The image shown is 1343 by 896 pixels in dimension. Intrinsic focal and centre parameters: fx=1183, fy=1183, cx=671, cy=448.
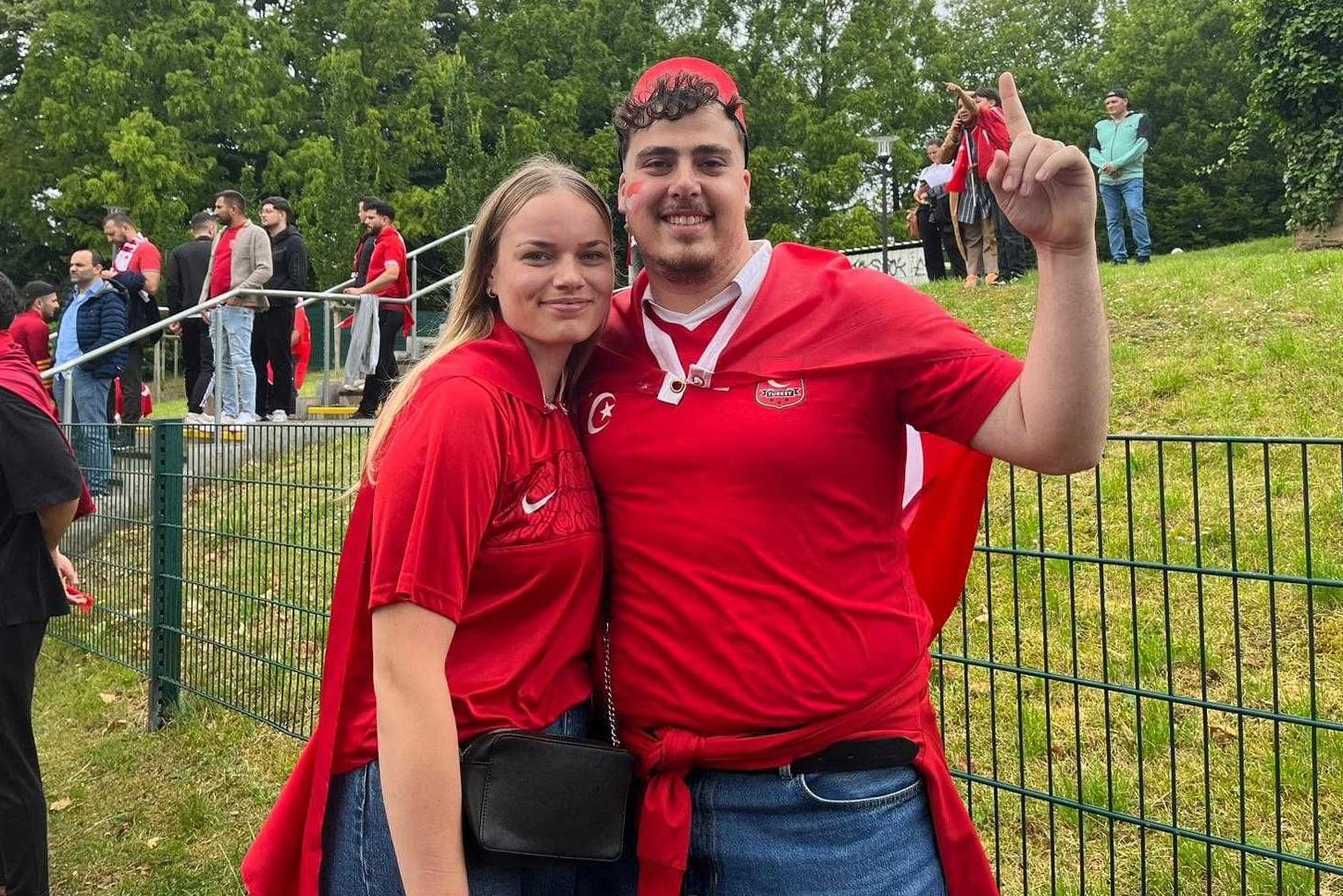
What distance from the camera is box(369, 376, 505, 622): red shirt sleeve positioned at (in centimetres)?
189

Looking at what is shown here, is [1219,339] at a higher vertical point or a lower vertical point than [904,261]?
lower

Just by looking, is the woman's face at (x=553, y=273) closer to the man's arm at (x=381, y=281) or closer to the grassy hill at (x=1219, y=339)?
the grassy hill at (x=1219, y=339)

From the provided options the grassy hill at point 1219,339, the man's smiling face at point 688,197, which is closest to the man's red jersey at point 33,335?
the grassy hill at point 1219,339

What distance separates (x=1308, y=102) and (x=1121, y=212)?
88.9 inches

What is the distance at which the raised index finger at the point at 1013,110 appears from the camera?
1.84m

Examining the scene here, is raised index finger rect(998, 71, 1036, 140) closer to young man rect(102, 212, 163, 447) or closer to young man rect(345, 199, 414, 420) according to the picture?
young man rect(345, 199, 414, 420)

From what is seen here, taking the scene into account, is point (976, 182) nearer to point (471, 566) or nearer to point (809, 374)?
point (809, 374)

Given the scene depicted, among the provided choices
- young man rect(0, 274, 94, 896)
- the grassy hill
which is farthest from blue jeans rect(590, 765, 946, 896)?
the grassy hill

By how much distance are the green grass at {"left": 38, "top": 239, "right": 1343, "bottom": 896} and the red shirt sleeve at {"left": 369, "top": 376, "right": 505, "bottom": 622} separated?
4.84 feet

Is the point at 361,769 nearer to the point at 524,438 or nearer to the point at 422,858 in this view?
the point at 422,858

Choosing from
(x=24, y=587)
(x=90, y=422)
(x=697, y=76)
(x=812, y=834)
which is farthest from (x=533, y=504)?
(x=90, y=422)

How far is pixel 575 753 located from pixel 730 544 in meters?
0.45

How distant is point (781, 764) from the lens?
2047 millimetres

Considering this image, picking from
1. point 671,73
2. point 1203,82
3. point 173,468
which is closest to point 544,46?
point 1203,82
